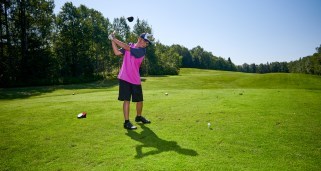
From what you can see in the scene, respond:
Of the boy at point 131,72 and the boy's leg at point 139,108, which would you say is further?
the boy's leg at point 139,108

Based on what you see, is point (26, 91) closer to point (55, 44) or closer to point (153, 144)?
point (55, 44)

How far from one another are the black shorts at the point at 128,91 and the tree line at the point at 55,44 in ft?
116

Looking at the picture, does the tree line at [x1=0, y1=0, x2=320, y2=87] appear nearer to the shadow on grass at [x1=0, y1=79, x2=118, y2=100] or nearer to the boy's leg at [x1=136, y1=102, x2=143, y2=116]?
the shadow on grass at [x1=0, y1=79, x2=118, y2=100]

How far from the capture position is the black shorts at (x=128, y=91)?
812 centimetres

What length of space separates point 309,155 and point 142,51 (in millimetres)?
5635

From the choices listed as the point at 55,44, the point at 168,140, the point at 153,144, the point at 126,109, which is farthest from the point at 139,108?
the point at 55,44

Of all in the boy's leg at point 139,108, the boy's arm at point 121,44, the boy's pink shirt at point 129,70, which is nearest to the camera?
the boy's arm at point 121,44

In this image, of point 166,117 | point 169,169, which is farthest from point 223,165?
point 166,117

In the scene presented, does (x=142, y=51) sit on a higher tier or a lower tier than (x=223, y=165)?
higher

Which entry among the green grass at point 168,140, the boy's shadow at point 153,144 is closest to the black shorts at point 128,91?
the green grass at point 168,140

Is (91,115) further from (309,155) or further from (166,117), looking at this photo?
(309,155)

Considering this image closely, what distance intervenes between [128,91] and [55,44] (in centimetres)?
5354

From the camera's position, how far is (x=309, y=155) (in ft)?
16.4

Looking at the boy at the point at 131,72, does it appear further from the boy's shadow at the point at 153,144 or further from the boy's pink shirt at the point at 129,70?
the boy's shadow at the point at 153,144
